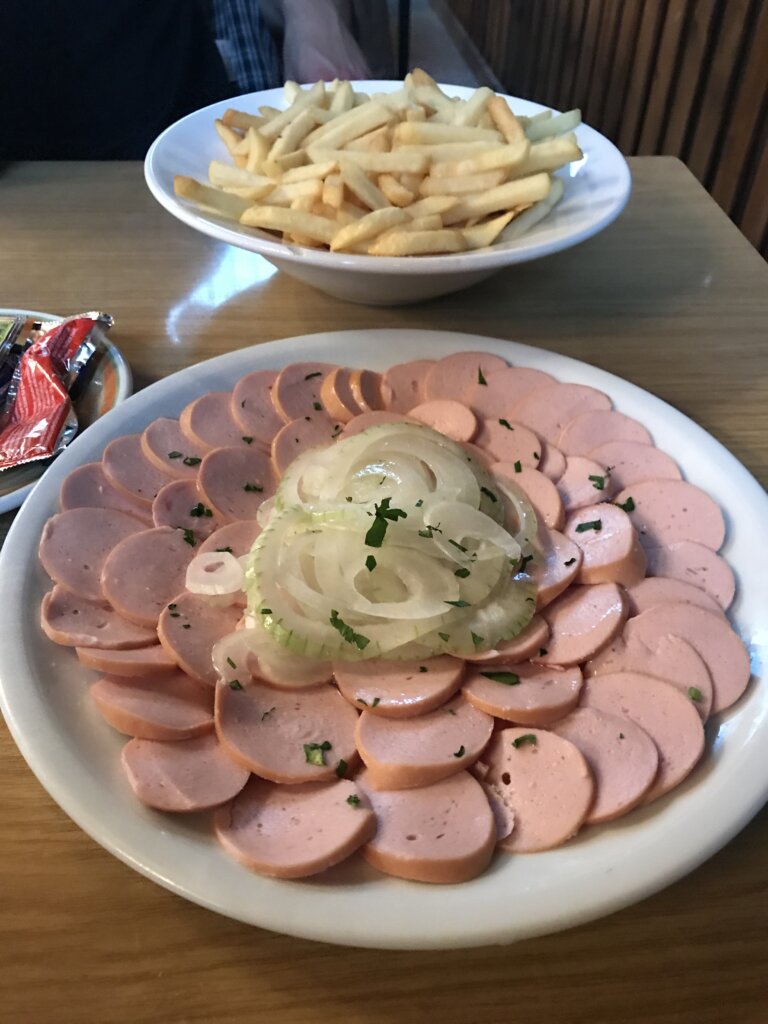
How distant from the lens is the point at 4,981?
2.41ft

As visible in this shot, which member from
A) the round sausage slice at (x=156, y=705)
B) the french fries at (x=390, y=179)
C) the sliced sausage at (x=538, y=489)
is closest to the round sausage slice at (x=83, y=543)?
the round sausage slice at (x=156, y=705)

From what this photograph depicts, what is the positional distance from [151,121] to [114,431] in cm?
167

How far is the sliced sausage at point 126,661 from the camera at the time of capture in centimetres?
87

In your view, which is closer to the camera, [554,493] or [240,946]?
[240,946]

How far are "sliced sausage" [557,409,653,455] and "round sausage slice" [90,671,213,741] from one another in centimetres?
66

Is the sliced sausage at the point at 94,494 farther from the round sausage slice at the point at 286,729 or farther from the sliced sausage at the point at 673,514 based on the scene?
the sliced sausage at the point at 673,514

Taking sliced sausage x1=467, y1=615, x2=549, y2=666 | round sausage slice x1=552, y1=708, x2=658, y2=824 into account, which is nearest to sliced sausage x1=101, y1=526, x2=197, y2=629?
sliced sausage x1=467, y1=615, x2=549, y2=666

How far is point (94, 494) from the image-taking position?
1085 mm

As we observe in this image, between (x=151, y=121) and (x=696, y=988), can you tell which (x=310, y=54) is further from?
(x=696, y=988)

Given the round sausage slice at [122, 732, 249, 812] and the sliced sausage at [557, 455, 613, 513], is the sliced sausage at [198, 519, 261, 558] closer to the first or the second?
the round sausage slice at [122, 732, 249, 812]

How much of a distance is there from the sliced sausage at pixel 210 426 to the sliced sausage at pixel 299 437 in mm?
59

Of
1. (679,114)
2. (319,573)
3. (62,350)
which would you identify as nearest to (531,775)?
(319,573)

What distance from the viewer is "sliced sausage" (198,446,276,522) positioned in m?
1.09

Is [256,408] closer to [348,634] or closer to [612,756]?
[348,634]
